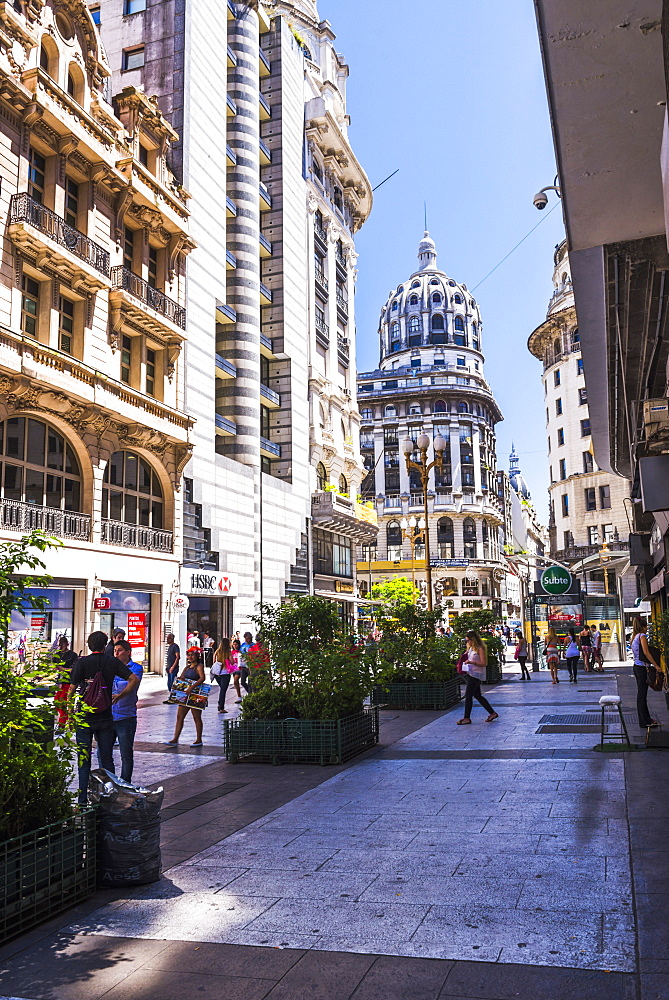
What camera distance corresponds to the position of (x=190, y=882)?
6086mm

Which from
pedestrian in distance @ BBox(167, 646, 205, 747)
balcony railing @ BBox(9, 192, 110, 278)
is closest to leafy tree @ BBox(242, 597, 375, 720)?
pedestrian in distance @ BBox(167, 646, 205, 747)

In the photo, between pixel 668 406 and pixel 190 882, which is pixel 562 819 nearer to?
pixel 190 882

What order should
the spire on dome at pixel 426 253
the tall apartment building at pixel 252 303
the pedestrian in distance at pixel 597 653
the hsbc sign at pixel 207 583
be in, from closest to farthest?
the pedestrian in distance at pixel 597 653, the hsbc sign at pixel 207 583, the tall apartment building at pixel 252 303, the spire on dome at pixel 426 253

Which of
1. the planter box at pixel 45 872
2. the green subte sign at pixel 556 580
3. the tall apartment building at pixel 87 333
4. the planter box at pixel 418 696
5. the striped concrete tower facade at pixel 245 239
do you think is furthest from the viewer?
the striped concrete tower facade at pixel 245 239

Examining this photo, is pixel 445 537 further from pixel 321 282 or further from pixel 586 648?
pixel 586 648

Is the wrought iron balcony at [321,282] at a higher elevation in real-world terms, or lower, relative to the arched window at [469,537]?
higher

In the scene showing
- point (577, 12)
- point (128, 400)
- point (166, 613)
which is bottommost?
point (166, 613)

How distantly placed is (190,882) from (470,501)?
9325cm

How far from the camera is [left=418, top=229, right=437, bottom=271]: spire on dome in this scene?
428 ft

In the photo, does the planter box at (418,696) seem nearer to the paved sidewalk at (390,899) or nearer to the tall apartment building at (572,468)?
the paved sidewalk at (390,899)

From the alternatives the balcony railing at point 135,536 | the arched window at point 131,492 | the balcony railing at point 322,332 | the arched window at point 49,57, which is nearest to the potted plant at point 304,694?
the balcony railing at point 135,536

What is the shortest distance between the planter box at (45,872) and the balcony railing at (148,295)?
2539 centimetres

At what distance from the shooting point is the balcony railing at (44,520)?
23.2 meters

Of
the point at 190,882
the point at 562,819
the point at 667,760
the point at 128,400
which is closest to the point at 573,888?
the point at 562,819
